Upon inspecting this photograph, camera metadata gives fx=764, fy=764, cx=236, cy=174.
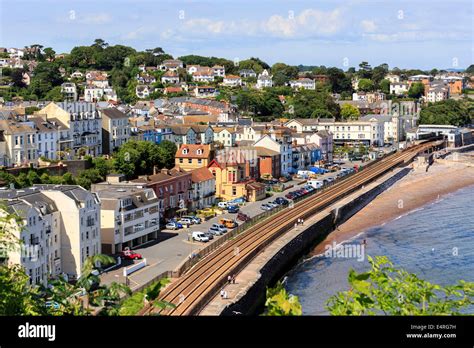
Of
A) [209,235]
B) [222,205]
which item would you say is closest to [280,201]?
[222,205]

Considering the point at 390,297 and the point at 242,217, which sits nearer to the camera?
the point at 390,297

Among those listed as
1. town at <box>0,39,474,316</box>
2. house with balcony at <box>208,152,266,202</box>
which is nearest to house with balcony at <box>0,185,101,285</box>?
town at <box>0,39,474,316</box>

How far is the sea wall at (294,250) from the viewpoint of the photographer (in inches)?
653

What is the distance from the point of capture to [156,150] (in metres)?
31.7

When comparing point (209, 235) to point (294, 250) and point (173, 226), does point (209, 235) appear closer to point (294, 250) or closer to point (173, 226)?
point (173, 226)

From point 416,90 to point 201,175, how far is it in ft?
202

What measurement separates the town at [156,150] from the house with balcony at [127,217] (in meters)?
0.04

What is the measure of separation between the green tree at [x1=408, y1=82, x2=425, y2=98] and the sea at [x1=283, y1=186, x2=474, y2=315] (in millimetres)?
55630

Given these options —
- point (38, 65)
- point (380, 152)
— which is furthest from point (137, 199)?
point (38, 65)

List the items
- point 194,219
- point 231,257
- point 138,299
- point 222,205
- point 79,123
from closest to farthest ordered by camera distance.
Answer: point 138,299
point 231,257
point 194,219
point 222,205
point 79,123

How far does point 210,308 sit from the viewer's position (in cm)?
1500

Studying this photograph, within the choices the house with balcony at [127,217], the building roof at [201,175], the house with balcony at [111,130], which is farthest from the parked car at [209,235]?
the house with balcony at [111,130]
